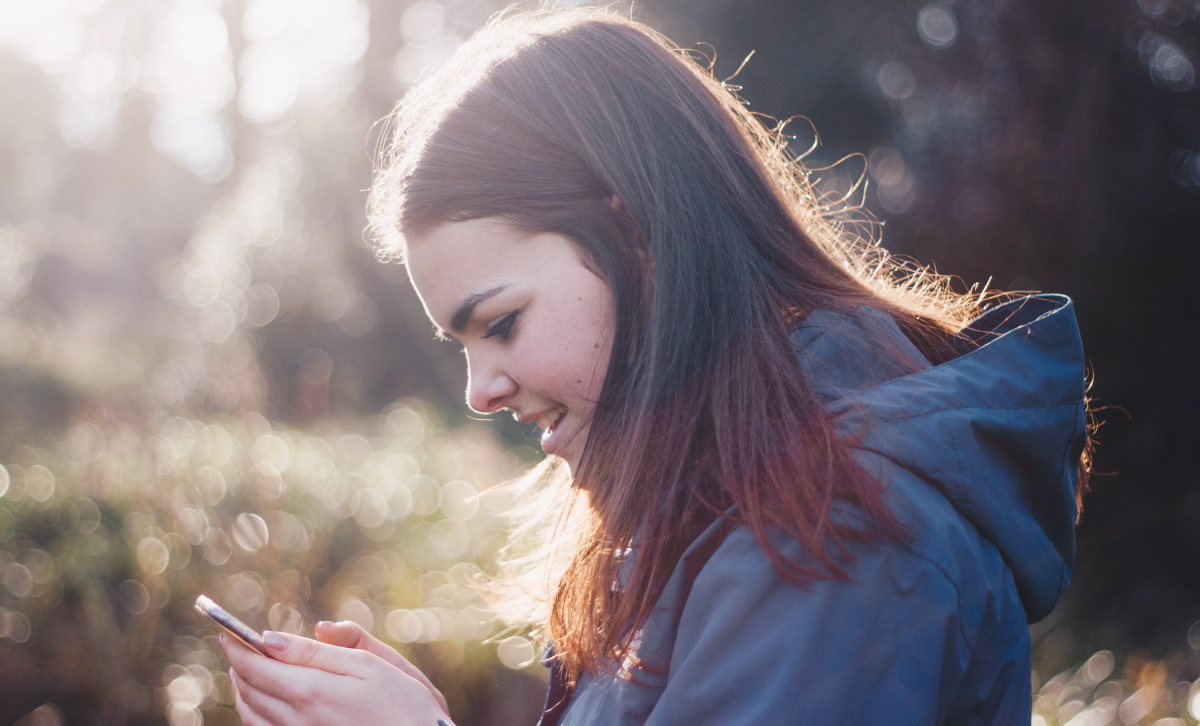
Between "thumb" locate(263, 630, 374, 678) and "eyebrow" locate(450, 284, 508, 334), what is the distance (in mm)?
672

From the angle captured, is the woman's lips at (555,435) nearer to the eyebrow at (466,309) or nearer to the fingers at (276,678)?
the eyebrow at (466,309)

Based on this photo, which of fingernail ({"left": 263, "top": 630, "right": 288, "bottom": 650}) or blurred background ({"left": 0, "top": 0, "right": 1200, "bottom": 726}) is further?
blurred background ({"left": 0, "top": 0, "right": 1200, "bottom": 726})

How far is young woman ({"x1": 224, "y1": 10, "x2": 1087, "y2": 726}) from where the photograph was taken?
1.07 m

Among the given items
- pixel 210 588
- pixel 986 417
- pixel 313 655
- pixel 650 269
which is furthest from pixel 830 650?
pixel 210 588

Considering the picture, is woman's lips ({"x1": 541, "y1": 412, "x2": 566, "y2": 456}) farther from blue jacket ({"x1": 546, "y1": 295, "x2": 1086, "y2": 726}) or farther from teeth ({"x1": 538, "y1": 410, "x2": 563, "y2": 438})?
blue jacket ({"x1": 546, "y1": 295, "x2": 1086, "y2": 726})

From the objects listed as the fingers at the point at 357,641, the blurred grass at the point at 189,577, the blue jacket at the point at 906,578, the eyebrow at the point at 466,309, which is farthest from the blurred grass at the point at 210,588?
the blue jacket at the point at 906,578

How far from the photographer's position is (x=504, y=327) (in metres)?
1.65

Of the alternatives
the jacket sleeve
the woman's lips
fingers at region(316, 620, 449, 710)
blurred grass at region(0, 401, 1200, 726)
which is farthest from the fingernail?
blurred grass at region(0, 401, 1200, 726)

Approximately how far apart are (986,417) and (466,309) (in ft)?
3.25

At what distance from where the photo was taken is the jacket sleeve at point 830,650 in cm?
102

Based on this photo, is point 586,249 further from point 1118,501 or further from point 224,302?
point 224,302

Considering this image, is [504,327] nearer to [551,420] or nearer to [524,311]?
[524,311]

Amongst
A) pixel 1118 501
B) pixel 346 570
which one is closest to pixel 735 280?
pixel 346 570

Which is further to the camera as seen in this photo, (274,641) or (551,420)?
(551,420)
